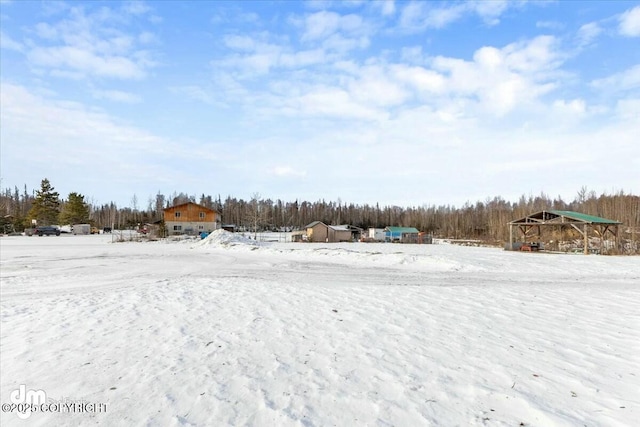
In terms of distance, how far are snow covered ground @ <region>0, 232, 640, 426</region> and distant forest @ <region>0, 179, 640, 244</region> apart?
4630 centimetres

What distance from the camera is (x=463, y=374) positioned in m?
4.77

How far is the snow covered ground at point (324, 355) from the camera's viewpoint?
3943 millimetres

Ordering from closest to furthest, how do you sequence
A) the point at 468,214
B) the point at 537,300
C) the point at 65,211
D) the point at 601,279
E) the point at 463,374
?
the point at 463,374 → the point at 537,300 → the point at 601,279 → the point at 65,211 → the point at 468,214

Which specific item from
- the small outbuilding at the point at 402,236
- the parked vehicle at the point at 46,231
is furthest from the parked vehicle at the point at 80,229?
the small outbuilding at the point at 402,236

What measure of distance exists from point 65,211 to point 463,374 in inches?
3566

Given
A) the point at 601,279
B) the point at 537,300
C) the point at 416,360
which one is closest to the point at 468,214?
the point at 601,279

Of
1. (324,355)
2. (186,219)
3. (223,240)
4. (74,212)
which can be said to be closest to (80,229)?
(74,212)

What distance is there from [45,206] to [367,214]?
283 feet

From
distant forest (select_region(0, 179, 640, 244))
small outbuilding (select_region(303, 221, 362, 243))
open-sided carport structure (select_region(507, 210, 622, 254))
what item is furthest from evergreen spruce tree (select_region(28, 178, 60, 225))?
open-sided carport structure (select_region(507, 210, 622, 254))

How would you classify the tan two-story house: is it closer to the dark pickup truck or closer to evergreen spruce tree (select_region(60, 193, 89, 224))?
the dark pickup truck

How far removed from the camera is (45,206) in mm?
73812

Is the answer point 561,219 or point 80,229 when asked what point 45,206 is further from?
point 561,219

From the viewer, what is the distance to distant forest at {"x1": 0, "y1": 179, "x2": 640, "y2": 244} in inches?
2201

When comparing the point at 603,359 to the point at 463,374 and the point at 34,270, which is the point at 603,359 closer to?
the point at 463,374
